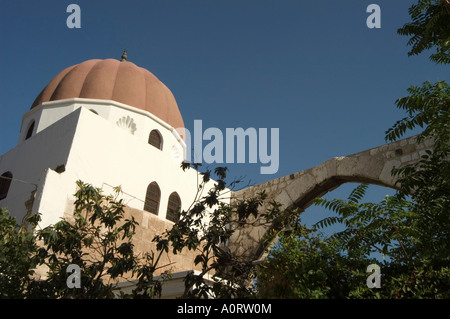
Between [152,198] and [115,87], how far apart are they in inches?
138

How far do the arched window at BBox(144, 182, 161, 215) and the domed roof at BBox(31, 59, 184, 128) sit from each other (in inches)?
107

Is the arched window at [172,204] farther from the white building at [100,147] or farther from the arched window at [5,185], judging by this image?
the arched window at [5,185]

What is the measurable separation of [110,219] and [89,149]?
3.84 meters

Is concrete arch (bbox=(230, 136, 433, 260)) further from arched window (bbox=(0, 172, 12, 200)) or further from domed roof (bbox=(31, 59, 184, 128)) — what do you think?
arched window (bbox=(0, 172, 12, 200))

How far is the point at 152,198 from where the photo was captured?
917 cm

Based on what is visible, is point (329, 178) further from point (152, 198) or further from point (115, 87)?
point (115, 87)

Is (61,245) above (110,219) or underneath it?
underneath

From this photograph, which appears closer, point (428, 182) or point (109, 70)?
point (428, 182)

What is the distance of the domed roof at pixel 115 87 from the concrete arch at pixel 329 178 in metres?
3.51

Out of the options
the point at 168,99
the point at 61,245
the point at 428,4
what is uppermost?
the point at 168,99

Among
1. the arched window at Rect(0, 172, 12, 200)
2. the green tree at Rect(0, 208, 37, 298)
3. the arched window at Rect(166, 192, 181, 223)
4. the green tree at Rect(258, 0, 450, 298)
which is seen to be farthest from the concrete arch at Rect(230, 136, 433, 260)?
the arched window at Rect(0, 172, 12, 200)
